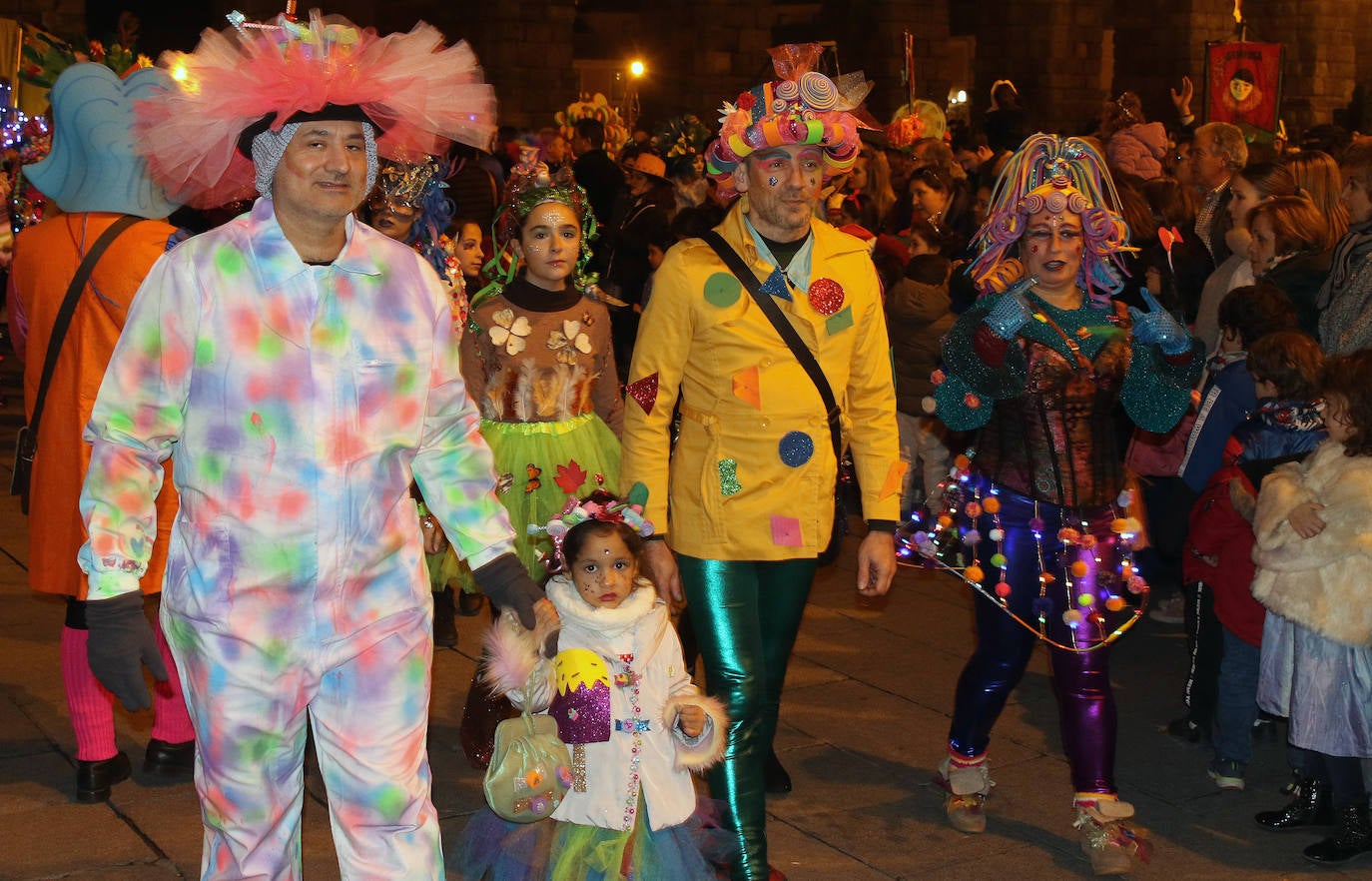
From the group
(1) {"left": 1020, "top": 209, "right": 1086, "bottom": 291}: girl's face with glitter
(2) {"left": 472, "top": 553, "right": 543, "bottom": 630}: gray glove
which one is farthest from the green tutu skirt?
(2) {"left": 472, "top": 553, "right": 543, "bottom": 630}: gray glove

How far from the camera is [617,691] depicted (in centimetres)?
444

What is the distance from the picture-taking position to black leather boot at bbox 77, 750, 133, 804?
18.1ft

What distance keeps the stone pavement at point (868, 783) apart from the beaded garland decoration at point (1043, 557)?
2.49 feet

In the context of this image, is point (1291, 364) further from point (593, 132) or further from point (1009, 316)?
point (593, 132)

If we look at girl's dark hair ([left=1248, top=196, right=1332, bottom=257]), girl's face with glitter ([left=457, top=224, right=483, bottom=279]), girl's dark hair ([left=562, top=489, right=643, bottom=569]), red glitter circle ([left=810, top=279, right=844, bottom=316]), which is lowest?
girl's dark hair ([left=562, top=489, right=643, bottom=569])

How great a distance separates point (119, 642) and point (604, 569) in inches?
60.1

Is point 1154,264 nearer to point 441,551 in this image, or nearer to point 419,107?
point 441,551

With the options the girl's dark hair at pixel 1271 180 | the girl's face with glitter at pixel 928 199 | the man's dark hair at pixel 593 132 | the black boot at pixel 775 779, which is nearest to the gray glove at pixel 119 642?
the black boot at pixel 775 779

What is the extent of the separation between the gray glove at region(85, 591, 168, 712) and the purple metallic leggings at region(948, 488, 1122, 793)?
283 centimetres

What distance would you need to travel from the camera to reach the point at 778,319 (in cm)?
461

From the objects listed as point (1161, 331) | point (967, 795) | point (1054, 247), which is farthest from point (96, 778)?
point (1161, 331)

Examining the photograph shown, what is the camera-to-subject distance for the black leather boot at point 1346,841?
5.14m

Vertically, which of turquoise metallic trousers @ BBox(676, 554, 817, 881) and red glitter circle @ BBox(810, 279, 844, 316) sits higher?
red glitter circle @ BBox(810, 279, 844, 316)

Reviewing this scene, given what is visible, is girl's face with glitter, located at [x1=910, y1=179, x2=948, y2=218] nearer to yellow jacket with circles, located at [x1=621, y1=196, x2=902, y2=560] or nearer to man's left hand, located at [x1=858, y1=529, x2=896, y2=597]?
yellow jacket with circles, located at [x1=621, y1=196, x2=902, y2=560]
